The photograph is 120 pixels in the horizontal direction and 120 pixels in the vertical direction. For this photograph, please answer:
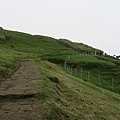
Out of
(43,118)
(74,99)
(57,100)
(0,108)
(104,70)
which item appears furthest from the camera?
(104,70)

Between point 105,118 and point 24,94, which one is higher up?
point 24,94

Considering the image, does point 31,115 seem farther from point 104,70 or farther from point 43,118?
point 104,70

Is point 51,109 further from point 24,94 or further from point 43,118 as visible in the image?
point 24,94

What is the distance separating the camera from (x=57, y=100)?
1705 centimetres

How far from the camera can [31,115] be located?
44.2 feet

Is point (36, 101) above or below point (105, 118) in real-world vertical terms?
above

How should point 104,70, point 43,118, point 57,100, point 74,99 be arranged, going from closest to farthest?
point 43,118
point 57,100
point 74,99
point 104,70

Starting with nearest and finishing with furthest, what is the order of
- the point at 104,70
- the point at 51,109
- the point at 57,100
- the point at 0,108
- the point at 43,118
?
the point at 43,118, the point at 51,109, the point at 0,108, the point at 57,100, the point at 104,70

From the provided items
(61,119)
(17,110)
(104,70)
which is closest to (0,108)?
(17,110)

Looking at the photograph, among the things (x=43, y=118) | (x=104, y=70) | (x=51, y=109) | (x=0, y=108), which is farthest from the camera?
(x=104, y=70)

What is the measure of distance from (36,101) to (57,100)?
1.77 metres

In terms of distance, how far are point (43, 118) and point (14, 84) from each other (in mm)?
8811

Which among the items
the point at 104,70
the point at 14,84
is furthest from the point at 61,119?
the point at 104,70

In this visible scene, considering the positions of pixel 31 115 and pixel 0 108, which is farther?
pixel 0 108
